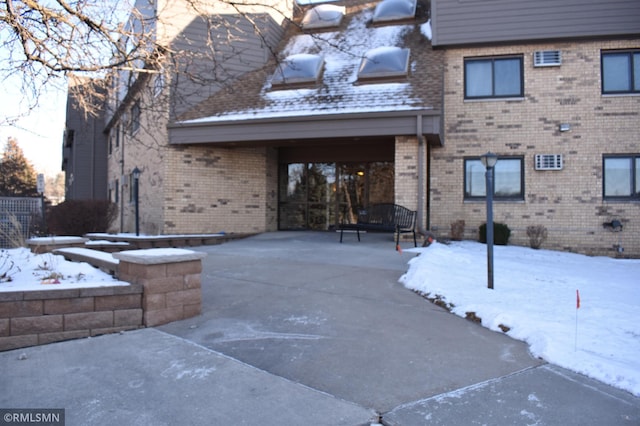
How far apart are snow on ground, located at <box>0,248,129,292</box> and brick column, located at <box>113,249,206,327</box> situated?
23 centimetres

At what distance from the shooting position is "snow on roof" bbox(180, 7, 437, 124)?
1159 cm

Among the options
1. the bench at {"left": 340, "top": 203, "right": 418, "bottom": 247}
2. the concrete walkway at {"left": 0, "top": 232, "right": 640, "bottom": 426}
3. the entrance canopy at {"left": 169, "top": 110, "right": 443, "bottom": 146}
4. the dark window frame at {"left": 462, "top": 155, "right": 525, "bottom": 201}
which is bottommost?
the concrete walkway at {"left": 0, "top": 232, "right": 640, "bottom": 426}

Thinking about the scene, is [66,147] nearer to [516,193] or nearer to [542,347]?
[516,193]

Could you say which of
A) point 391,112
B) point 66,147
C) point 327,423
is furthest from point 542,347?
point 66,147

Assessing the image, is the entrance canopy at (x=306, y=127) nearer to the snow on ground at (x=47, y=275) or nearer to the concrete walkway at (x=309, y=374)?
the concrete walkway at (x=309, y=374)

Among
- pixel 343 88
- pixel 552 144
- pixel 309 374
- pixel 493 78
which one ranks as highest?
pixel 493 78

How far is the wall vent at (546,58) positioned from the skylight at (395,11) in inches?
171

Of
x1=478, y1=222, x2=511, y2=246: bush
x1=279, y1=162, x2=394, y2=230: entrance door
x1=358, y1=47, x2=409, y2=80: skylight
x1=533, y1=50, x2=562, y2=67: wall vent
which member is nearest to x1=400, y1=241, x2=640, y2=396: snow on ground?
x1=478, y1=222, x2=511, y2=246: bush

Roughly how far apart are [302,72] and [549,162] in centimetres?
725

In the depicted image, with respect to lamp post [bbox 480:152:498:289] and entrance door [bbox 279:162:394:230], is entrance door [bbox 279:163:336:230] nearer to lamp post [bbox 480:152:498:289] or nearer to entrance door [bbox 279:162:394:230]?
entrance door [bbox 279:162:394:230]

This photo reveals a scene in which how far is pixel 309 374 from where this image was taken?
3453 millimetres

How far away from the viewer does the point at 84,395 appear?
307cm

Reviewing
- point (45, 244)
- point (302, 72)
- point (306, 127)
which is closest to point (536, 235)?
point (306, 127)

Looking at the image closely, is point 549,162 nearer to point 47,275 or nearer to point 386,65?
point 386,65
